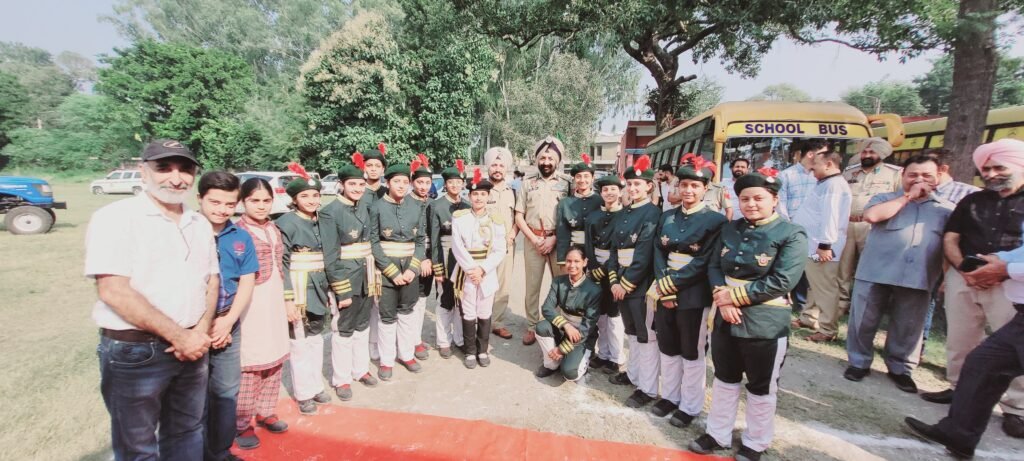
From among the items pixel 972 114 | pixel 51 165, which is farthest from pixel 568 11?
pixel 51 165

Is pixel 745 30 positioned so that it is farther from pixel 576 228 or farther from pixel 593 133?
pixel 593 133

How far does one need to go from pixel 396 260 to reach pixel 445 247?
80 cm

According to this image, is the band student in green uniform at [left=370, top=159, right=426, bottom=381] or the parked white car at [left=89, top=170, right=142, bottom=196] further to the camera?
the parked white car at [left=89, top=170, right=142, bottom=196]

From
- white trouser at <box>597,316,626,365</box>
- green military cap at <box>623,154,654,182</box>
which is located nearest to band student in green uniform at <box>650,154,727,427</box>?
green military cap at <box>623,154,654,182</box>

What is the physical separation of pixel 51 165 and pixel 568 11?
43312mm

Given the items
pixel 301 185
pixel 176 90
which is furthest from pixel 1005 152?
pixel 176 90

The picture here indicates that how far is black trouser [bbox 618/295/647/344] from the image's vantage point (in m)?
3.49

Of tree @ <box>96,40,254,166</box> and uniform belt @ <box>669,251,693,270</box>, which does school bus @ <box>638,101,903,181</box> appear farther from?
tree @ <box>96,40,254,166</box>

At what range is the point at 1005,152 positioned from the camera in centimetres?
292

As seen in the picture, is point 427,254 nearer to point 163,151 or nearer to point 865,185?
point 163,151

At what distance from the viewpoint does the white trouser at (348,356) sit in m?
3.55

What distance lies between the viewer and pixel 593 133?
24.5 metres

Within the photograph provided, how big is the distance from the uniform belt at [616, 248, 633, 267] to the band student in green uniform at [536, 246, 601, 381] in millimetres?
353

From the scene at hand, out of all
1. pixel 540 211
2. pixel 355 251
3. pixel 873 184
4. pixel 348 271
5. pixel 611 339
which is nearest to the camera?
pixel 348 271
